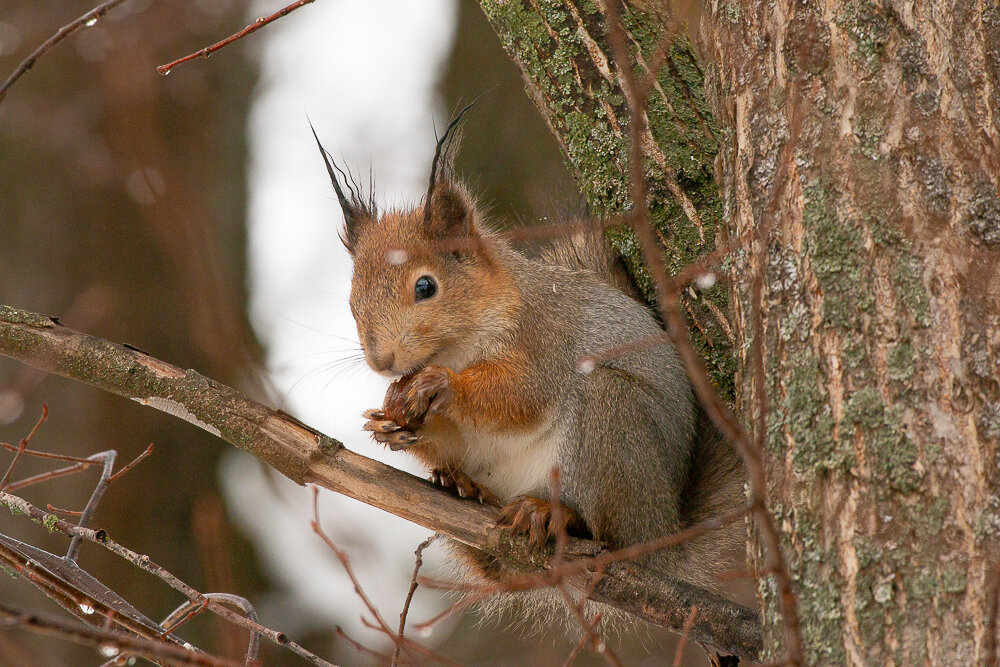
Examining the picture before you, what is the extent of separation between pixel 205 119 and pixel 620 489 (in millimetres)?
3753

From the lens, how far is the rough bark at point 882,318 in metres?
1.61

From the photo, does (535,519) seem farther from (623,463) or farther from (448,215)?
(448,215)

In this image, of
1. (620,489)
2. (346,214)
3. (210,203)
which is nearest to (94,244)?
(210,203)

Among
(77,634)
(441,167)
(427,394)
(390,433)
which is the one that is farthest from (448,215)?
(77,634)

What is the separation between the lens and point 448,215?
315 cm

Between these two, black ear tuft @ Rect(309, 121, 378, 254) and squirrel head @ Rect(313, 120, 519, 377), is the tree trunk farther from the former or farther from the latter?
black ear tuft @ Rect(309, 121, 378, 254)

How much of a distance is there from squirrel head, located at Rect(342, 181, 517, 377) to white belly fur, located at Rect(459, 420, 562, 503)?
0.86ft

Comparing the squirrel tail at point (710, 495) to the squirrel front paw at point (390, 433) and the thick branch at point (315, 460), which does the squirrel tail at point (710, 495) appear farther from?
the squirrel front paw at point (390, 433)

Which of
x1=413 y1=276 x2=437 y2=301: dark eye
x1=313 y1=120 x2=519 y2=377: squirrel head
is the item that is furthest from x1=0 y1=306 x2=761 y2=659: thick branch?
x1=413 y1=276 x2=437 y2=301: dark eye

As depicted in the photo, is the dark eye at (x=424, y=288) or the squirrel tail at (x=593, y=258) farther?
the squirrel tail at (x=593, y=258)

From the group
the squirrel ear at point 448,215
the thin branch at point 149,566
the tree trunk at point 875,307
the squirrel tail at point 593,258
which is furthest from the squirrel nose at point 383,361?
the tree trunk at point 875,307

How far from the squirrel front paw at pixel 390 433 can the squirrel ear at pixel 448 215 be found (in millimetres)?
687

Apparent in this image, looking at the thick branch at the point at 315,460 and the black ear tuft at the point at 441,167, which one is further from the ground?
the black ear tuft at the point at 441,167

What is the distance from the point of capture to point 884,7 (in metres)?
1.83
